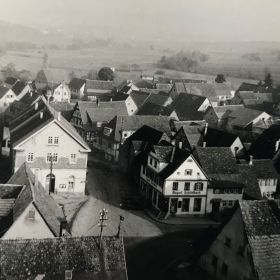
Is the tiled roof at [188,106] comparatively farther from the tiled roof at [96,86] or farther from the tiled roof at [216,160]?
the tiled roof at [216,160]

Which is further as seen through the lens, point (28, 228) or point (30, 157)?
point (30, 157)

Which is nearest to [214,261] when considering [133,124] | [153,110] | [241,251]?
[241,251]

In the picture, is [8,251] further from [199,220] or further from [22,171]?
[199,220]

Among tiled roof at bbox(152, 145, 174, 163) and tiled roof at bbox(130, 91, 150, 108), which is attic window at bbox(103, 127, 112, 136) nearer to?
tiled roof at bbox(152, 145, 174, 163)

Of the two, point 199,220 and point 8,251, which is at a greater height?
point 8,251

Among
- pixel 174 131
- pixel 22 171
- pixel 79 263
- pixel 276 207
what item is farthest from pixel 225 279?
pixel 174 131

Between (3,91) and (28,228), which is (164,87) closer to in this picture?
(3,91)
